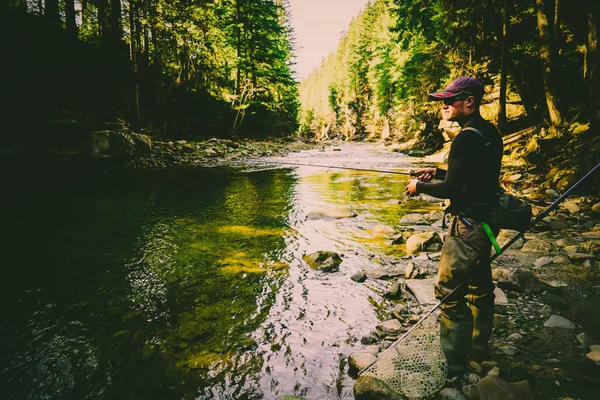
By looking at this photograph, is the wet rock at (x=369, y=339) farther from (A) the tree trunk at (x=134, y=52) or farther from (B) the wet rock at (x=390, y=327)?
(A) the tree trunk at (x=134, y=52)

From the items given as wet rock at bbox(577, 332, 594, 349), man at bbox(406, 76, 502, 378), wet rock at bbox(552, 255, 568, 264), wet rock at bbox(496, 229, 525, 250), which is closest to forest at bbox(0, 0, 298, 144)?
man at bbox(406, 76, 502, 378)

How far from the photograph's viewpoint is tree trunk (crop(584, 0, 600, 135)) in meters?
8.79

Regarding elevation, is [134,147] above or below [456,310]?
above

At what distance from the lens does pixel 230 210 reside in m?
9.12

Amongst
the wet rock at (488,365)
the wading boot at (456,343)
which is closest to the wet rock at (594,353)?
the wet rock at (488,365)

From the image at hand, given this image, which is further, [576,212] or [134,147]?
[134,147]

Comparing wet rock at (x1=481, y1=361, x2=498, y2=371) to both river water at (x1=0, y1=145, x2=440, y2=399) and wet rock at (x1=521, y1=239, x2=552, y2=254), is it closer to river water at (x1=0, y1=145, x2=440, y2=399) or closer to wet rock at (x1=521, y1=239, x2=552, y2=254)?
river water at (x1=0, y1=145, x2=440, y2=399)

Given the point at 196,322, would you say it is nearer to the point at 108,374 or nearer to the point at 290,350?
the point at 108,374

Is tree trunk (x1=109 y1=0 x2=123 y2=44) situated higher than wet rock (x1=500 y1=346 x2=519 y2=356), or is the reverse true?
tree trunk (x1=109 y1=0 x2=123 y2=44)

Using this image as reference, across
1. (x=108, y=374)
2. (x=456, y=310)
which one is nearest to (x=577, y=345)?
(x=456, y=310)

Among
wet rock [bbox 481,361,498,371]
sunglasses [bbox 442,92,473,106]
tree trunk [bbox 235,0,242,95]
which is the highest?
tree trunk [bbox 235,0,242,95]

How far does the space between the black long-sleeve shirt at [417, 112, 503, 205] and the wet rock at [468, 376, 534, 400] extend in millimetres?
1396

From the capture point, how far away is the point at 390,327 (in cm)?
348

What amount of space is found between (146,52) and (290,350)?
23703mm
